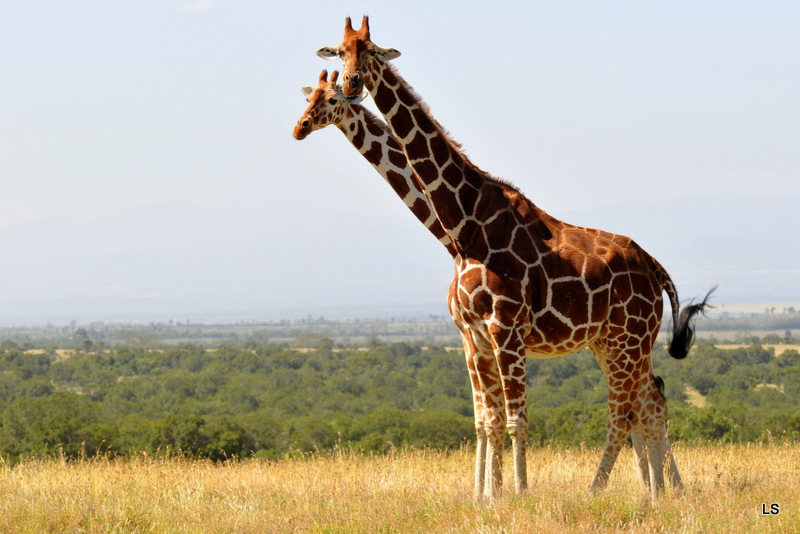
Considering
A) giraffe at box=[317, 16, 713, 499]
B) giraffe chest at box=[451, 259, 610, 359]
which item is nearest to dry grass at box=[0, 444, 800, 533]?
giraffe at box=[317, 16, 713, 499]

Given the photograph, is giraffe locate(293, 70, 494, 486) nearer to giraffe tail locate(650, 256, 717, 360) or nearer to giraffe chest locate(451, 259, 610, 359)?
giraffe chest locate(451, 259, 610, 359)

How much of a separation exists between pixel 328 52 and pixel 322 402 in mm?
51642

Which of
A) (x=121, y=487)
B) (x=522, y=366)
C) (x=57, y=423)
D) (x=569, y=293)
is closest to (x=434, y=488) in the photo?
(x=522, y=366)

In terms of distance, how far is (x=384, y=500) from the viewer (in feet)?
31.0

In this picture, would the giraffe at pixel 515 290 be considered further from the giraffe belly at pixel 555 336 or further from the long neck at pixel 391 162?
the long neck at pixel 391 162

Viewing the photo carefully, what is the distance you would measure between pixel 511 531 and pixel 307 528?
76.3 inches

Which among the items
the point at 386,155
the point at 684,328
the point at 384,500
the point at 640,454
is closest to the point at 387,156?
the point at 386,155

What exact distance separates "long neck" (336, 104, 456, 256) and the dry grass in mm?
2833

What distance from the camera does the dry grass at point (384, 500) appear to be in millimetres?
8164

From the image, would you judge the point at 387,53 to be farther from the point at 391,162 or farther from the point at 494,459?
the point at 494,459

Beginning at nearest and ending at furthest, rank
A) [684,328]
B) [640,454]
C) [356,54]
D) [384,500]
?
[356,54] → [384,500] → [640,454] → [684,328]

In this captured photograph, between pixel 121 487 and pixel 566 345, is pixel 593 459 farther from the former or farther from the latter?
pixel 121 487

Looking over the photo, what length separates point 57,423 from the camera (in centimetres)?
3222

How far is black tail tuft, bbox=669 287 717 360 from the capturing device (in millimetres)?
10578
